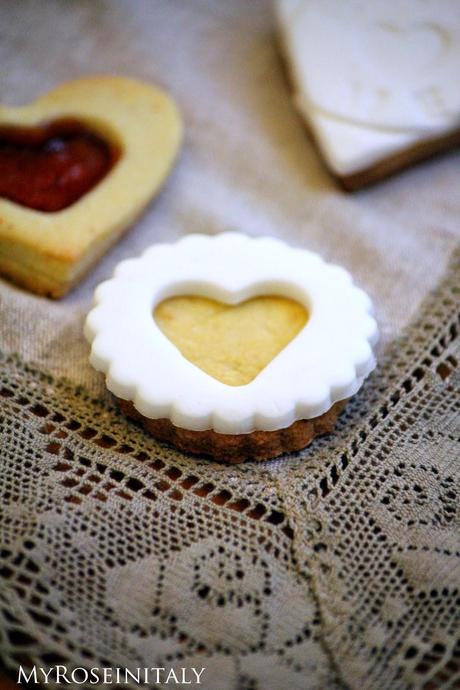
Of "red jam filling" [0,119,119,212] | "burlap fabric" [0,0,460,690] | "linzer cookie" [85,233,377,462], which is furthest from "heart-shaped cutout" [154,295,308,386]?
"red jam filling" [0,119,119,212]

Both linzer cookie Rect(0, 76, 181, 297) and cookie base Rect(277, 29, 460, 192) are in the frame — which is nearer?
linzer cookie Rect(0, 76, 181, 297)

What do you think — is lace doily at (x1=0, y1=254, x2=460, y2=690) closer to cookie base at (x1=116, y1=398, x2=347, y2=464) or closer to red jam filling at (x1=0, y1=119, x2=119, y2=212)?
cookie base at (x1=116, y1=398, x2=347, y2=464)

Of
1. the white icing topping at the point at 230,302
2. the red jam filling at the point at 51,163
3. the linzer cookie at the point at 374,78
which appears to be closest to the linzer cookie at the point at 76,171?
the red jam filling at the point at 51,163

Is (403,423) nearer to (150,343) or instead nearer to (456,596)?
(456,596)

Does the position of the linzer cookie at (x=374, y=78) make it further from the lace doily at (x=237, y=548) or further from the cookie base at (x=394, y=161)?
the lace doily at (x=237, y=548)

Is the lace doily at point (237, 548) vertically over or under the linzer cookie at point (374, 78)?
under

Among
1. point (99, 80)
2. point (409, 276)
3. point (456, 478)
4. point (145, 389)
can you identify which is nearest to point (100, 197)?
point (99, 80)

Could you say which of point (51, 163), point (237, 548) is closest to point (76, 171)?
point (51, 163)
